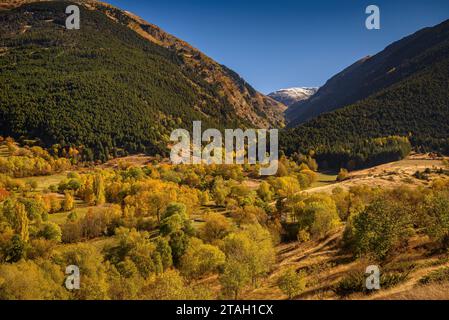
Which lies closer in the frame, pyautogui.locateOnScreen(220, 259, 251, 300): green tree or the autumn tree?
pyautogui.locateOnScreen(220, 259, 251, 300): green tree

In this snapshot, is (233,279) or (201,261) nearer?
(233,279)

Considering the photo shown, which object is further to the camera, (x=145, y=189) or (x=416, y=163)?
(x=416, y=163)

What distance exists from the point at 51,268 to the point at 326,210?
197 feet

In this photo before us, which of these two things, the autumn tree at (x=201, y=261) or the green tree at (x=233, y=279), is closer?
the green tree at (x=233, y=279)

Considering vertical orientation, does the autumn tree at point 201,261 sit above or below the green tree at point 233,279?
below

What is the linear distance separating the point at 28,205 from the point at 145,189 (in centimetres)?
3843

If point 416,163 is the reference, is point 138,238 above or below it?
below

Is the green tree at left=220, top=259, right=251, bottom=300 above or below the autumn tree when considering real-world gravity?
above

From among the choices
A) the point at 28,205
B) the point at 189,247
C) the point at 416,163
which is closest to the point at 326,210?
the point at 189,247

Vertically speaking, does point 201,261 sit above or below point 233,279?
below
